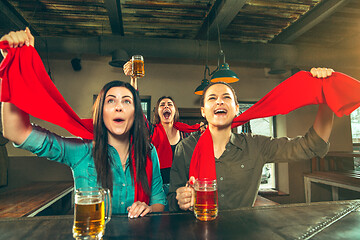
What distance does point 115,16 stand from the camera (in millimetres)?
3959

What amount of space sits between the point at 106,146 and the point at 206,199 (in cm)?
79

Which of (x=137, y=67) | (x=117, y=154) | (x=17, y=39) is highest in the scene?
(x=137, y=67)

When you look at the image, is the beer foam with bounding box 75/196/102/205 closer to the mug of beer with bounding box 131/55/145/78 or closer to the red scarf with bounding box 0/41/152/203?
the red scarf with bounding box 0/41/152/203

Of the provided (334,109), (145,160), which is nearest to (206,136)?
(145,160)

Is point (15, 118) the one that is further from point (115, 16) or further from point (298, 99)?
point (115, 16)

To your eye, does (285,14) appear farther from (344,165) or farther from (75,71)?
(75,71)

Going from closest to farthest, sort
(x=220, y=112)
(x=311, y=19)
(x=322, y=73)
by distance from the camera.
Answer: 1. (x=322, y=73)
2. (x=220, y=112)
3. (x=311, y=19)

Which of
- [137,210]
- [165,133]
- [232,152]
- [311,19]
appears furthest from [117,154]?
[311,19]

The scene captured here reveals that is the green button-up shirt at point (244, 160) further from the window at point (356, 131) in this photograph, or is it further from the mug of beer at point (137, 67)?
the window at point (356, 131)

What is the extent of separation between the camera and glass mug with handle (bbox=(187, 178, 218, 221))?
1.08 metres

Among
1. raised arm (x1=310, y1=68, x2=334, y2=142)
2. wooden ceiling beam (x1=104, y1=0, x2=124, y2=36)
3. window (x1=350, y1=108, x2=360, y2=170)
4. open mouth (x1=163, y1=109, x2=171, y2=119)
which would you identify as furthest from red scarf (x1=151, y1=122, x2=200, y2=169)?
window (x1=350, y1=108, x2=360, y2=170)

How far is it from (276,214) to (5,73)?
1.47 m

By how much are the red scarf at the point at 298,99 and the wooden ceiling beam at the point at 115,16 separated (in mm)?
2731

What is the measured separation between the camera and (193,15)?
4.12m
